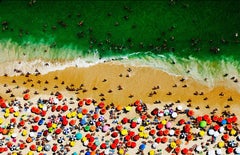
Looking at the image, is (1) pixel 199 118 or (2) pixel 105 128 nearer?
(1) pixel 199 118

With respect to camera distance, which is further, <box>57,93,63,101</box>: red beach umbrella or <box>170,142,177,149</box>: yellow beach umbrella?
<box>57,93,63,101</box>: red beach umbrella

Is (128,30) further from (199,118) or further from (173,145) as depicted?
(173,145)

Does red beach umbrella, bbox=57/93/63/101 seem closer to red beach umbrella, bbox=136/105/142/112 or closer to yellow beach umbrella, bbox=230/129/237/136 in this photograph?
red beach umbrella, bbox=136/105/142/112

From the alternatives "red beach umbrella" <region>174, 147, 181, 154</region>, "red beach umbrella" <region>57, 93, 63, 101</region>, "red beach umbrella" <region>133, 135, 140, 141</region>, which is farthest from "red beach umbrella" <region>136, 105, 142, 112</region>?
"red beach umbrella" <region>57, 93, 63, 101</region>

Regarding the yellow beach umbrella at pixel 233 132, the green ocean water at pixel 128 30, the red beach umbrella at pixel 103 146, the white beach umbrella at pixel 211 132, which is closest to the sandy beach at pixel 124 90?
the white beach umbrella at pixel 211 132

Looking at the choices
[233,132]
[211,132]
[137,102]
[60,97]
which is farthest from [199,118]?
[60,97]

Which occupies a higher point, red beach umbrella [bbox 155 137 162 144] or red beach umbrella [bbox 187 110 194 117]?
red beach umbrella [bbox 187 110 194 117]
